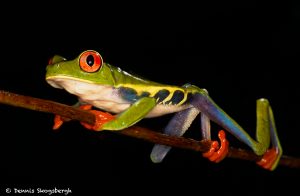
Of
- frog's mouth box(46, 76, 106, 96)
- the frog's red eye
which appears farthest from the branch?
the frog's red eye

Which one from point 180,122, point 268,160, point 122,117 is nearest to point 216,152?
point 180,122

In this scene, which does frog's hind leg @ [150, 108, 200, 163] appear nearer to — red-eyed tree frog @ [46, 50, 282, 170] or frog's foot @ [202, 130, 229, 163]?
red-eyed tree frog @ [46, 50, 282, 170]

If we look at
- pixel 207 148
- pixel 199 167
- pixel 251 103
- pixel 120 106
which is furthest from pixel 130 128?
pixel 251 103

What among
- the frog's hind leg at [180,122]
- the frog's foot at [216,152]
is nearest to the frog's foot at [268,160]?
the frog's foot at [216,152]

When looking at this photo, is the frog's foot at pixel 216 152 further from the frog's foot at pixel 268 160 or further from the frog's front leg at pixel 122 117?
the frog's front leg at pixel 122 117

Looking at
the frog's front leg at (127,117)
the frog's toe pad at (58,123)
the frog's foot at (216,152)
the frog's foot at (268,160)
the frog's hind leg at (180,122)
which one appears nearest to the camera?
the frog's front leg at (127,117)

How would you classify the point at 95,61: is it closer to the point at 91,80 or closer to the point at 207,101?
the point at 91,80

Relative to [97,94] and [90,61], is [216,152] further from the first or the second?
[90,61]
